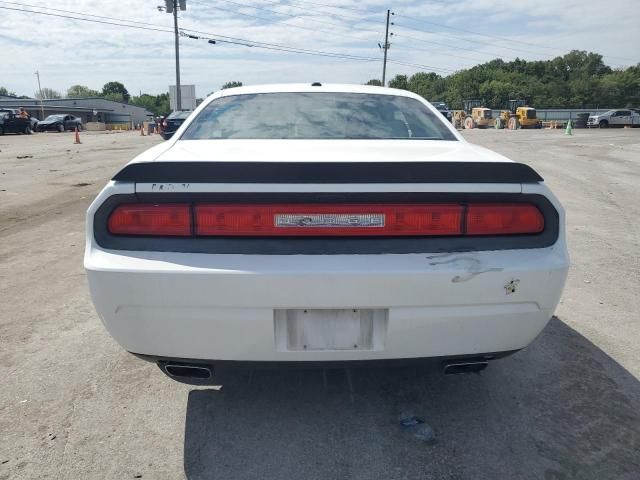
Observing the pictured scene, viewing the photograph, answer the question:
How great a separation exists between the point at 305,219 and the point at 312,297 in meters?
0.31

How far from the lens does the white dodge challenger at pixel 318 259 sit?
1866 mm

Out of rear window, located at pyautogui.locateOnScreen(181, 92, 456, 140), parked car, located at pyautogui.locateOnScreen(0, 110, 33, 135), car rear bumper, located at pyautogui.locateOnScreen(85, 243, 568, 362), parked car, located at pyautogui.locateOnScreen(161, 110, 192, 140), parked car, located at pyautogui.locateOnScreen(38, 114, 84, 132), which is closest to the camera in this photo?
car rear bumper, located at pyautogui.locateOnScreen(85, 243, 568, 362)

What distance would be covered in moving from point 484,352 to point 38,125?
43103 mm

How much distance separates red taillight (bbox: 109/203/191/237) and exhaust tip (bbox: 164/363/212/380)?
1.82 feet

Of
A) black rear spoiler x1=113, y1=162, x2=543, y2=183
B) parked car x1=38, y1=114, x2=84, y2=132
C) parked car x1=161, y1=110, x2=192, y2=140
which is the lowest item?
parked car x1=38, y1=114, x2=84, y2=132

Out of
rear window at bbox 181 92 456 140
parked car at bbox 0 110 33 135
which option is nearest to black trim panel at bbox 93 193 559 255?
rear window at bbox 181 92 456 140

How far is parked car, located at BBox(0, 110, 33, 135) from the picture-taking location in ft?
102

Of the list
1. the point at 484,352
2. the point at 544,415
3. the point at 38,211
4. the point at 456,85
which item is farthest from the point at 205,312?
the point at 456,85

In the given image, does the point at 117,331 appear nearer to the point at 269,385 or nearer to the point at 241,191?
the point at 241,191

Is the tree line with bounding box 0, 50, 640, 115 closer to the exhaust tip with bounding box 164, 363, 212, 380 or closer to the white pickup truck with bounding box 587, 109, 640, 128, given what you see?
the white pickup truck with bounding box 587, 109, 640, 128

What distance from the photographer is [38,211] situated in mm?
7223

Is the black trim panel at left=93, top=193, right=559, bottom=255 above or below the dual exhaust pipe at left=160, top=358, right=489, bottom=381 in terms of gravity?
above

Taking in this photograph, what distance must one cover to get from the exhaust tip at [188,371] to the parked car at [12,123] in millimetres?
35314

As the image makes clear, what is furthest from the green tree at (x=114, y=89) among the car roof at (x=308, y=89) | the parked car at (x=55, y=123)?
the car roof at (x=308, y=89)
